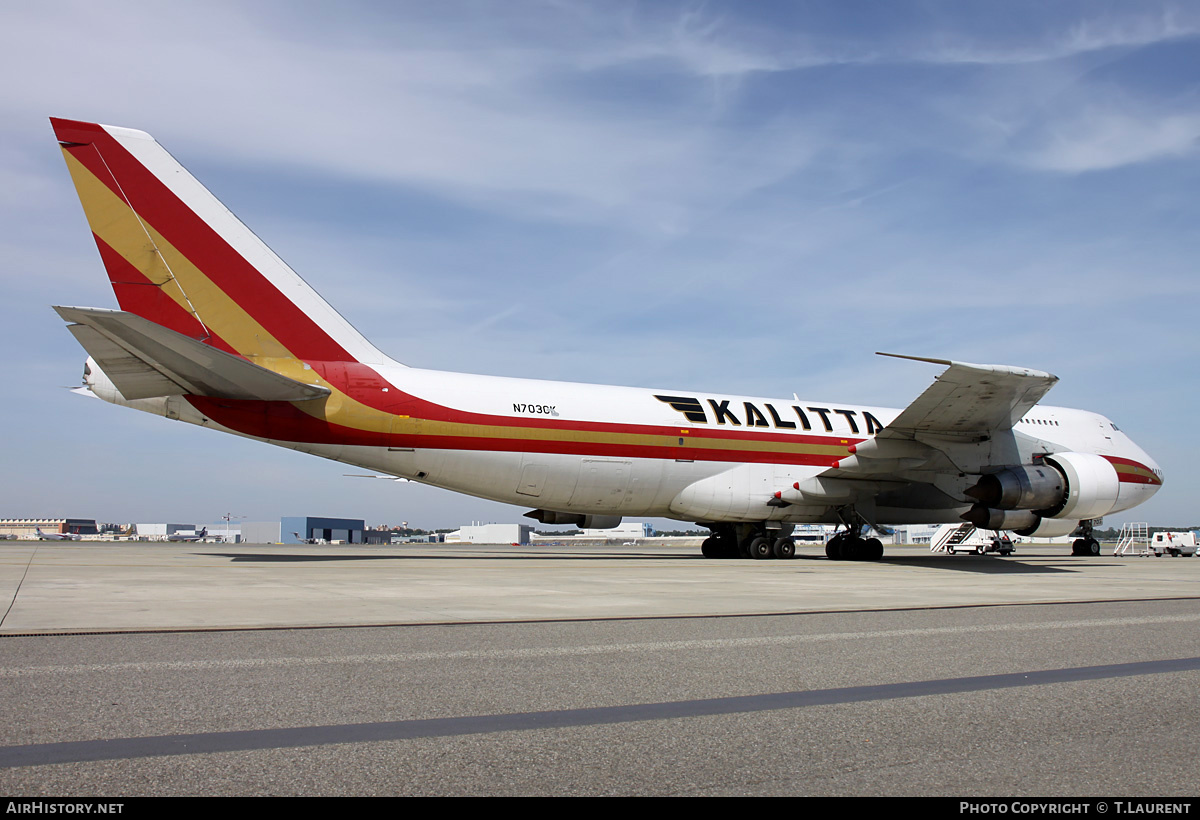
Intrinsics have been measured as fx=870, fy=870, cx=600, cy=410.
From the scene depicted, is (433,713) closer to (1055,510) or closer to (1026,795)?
(1026,795)

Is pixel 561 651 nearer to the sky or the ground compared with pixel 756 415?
nearer to the ground

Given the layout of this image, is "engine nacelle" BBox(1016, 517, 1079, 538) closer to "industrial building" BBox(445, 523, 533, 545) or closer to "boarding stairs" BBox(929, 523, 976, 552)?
"boarding stairs" BBox(929, 523, 976, 552)

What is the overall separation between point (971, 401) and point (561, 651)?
53.1 ft

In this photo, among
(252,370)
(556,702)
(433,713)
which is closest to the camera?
(433,713)

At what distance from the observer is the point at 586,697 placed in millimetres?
5078

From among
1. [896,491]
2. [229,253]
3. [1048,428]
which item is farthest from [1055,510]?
[229,253]

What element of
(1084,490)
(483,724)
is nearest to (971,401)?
(1084,490)

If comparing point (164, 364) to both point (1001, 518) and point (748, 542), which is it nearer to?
point (748, 542)

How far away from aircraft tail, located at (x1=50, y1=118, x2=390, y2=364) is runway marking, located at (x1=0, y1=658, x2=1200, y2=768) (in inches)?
585

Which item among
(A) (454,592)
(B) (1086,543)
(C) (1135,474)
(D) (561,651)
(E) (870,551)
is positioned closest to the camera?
(D) (561,651)

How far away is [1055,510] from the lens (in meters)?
21.2

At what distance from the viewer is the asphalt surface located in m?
3.55

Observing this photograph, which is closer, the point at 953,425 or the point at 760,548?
the point at 953,425
